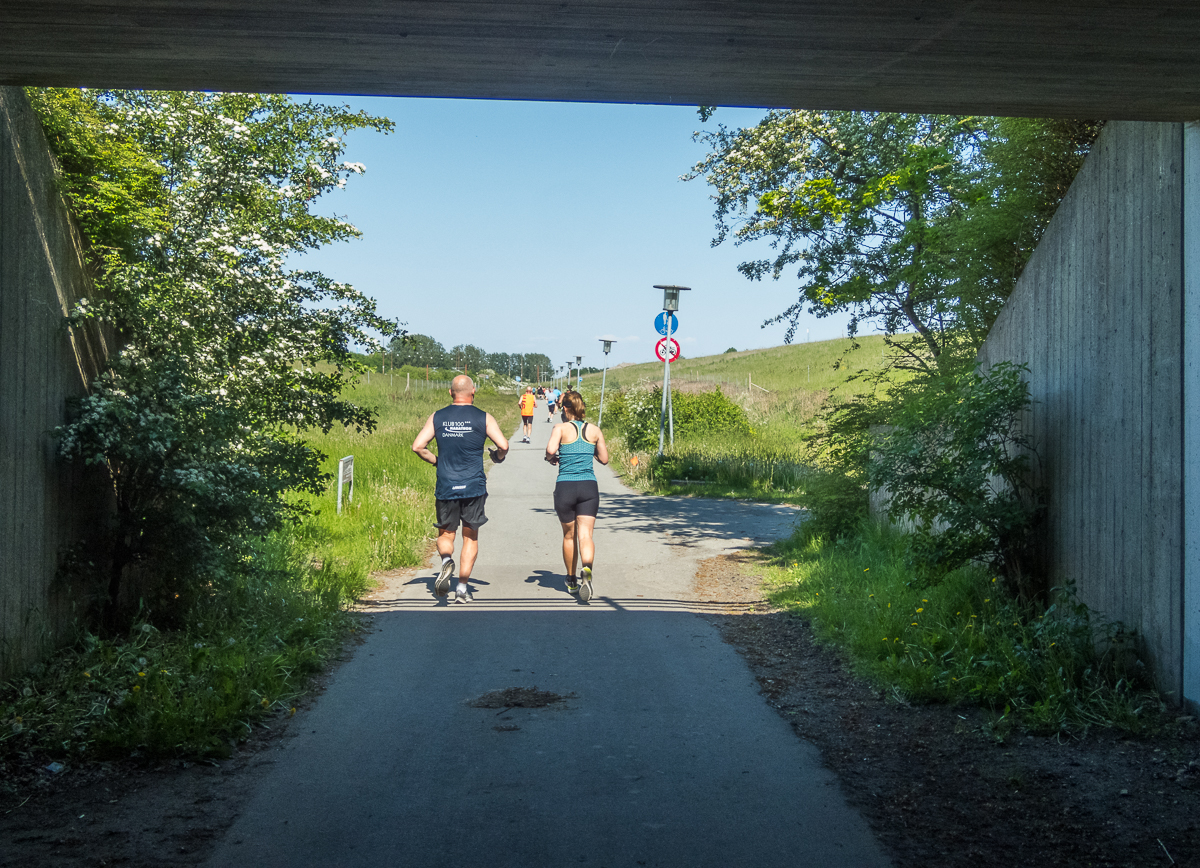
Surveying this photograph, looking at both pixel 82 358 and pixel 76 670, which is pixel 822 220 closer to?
pixel 82 358

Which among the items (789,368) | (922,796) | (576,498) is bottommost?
(922,796)

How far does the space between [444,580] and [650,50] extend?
549cm

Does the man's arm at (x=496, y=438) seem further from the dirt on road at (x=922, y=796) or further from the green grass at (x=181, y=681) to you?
the dirt on road at (x=922, y=796)

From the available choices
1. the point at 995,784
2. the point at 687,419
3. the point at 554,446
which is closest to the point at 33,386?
the point at 554,446

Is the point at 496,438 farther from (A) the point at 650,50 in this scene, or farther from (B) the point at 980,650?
(A) the point at 650,50

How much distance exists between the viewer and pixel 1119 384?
5.69 m

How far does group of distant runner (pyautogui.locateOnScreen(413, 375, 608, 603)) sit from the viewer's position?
28.6 feet

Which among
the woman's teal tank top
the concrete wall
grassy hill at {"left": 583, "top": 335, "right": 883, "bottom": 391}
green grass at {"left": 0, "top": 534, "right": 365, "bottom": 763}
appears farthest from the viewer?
grassy hill at {"left": 583, "top": 335, "right": 883, "bottom": 391}

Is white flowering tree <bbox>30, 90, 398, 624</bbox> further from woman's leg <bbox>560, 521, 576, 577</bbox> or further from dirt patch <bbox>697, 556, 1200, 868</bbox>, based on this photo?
dirt patch <bbox>697, 556, 1200, 868</bbox>

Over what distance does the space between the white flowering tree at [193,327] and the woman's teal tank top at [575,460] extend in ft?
5.73

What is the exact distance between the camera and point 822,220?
508 inches

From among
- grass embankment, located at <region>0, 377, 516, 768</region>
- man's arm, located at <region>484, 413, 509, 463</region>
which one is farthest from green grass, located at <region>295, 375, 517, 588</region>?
man's arm, located at <region>484, 413, 509, 463</region>

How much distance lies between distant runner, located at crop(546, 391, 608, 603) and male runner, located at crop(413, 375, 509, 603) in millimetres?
574

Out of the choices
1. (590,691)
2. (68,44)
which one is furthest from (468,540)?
(68,44)
